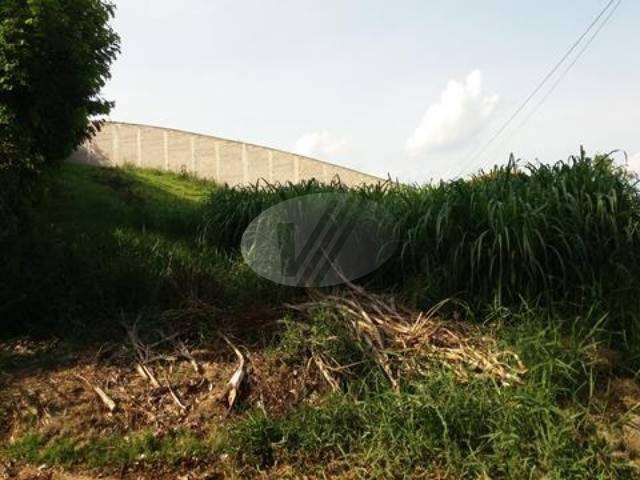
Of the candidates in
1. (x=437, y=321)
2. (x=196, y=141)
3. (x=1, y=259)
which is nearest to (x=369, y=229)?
(x=437, y=321)

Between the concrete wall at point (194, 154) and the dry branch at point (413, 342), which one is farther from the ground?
the concrete wall at point (194, 154)

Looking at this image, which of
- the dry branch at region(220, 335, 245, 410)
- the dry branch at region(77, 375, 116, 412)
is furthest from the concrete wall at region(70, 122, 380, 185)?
the dry branch at region(220, 335, 245, 410)

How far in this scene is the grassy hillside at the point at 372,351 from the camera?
3.66 m

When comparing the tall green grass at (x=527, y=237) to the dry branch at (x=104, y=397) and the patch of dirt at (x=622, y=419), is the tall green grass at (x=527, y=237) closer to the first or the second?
the patch of dirt at (x=622, y=419)

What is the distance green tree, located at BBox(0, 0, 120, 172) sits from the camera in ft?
23.3

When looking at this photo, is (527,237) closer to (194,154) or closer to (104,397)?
(104,397)

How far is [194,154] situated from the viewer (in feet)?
67.9

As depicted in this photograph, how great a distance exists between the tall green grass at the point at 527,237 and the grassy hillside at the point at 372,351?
0.02 meters

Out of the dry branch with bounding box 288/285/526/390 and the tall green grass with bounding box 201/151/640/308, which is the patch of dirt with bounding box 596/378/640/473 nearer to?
the dry branch with bounding box 288/285/526/390

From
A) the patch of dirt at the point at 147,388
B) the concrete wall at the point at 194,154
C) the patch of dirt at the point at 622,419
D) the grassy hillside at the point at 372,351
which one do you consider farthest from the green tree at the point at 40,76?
the concrete wall at the point at 194,154

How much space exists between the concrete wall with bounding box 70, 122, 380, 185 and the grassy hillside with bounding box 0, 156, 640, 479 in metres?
14.0

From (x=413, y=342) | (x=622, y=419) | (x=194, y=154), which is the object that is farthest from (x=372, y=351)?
(x=194, y=154)

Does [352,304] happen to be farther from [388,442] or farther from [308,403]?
[388,442]

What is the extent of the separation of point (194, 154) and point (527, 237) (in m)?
17.2
